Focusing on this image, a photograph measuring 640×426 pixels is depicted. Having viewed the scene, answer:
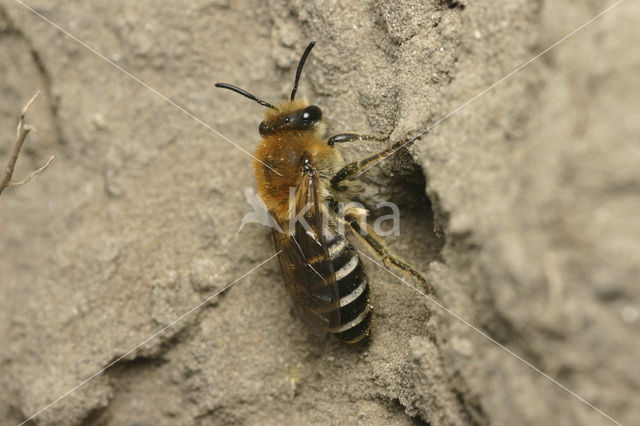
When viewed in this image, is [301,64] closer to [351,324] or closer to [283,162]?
[283,162]

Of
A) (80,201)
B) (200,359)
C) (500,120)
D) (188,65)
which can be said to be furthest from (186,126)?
(500,120)

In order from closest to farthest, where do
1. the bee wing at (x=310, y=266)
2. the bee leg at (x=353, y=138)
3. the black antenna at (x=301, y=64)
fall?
the bee wing at (x=310, y=266), the bee leg at (x=353, y=138), the black antenna at (x=301, y=64)

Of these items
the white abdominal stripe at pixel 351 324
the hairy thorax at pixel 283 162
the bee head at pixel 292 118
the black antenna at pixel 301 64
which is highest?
the black antenna at pixel 301 64

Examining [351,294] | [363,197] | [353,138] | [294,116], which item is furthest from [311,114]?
[351,294]

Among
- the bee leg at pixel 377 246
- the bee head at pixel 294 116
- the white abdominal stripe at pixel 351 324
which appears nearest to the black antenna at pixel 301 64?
the bee head at pixel 294 116

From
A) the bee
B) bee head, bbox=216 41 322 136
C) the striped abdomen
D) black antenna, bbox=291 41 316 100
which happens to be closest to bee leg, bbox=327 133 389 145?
the bee

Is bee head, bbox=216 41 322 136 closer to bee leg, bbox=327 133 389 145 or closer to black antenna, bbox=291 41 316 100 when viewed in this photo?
black antenna, bbox=291 41 316 100

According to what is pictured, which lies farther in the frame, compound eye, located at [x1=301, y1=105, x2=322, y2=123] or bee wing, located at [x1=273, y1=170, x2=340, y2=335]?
compound eye, located at [x1=301, y1=105, x2=322, y2=123]

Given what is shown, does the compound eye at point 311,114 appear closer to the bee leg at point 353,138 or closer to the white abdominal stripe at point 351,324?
the bee leg at point 353,138
